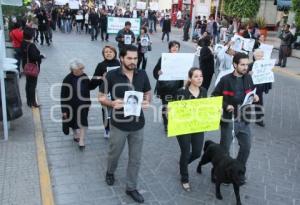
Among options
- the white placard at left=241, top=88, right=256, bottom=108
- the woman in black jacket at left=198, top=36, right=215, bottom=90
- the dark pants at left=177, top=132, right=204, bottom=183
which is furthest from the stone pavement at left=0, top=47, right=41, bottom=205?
the woman in black jacket at left=198, top=36, right=215, bottom=90

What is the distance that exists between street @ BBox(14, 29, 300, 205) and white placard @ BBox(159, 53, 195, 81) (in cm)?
121

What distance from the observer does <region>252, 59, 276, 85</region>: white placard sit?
25.8 ft

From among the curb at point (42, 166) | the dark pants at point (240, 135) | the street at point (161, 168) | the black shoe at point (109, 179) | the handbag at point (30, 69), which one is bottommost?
the street at point (161, 168)

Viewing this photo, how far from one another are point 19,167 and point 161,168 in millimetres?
2221

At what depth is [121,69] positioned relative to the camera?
4801 mm

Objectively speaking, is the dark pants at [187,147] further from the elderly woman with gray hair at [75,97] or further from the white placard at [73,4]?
the white placard at [73,4]

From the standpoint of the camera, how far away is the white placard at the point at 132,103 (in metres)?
4.65

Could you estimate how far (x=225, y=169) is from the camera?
16.3 feet

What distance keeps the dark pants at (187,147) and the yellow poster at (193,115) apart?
165mm

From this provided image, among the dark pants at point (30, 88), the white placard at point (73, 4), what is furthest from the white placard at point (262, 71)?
the white placard at point (73, 4)

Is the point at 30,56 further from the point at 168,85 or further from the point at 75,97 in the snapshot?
the point at 168,85

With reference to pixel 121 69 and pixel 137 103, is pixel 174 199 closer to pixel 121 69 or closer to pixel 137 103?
pixel 137 103

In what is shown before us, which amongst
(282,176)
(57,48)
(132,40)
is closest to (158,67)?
(282,176)

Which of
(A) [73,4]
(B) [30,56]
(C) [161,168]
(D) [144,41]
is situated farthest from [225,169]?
(A) [73,4]
